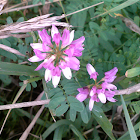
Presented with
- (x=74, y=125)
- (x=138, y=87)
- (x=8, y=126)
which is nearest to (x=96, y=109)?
(x=138, y=87)

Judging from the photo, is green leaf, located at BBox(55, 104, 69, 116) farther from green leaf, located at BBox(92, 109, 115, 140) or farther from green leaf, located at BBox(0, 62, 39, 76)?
green leaf, located at BBox(0, 62, 39, 76)

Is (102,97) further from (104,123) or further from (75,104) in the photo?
(104,123)

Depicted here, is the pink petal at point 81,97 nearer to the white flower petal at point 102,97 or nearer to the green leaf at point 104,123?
the white flower petal at point 102,97

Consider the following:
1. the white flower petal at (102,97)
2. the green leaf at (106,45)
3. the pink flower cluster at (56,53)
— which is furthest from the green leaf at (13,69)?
the green leaf at (106,45)

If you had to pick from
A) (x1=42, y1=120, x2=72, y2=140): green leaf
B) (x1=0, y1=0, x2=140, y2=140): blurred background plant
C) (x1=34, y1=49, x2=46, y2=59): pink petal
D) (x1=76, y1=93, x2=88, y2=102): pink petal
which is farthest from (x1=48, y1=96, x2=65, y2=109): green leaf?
(x1=42, y1=120, x2=72, y2=140): green leaf

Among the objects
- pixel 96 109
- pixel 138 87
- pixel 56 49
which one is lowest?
pixel 96 109

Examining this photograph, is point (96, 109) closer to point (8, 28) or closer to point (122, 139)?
point (122, 139)

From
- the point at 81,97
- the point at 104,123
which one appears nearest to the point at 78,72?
the point at 81,97
